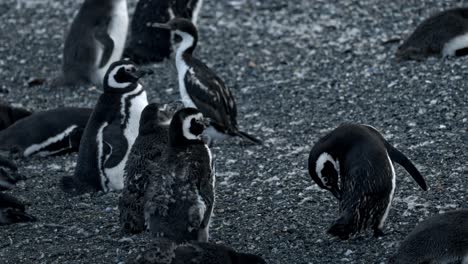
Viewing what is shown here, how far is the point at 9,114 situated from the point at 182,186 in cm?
401

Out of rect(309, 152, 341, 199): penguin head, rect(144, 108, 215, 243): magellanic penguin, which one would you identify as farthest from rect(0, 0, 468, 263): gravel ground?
rect(144, 108, 215, 243): magellanic penguin

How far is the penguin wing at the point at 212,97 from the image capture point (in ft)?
28.3

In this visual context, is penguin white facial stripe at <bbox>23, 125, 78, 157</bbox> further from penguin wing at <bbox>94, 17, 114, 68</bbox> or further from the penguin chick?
penguin wing at <bbox>94, 17, 114, 68</bbox>

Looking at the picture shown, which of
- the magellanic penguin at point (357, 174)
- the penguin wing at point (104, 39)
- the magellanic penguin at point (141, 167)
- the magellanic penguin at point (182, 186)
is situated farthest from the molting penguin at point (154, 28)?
the magellanic penguin at point (357, 174)

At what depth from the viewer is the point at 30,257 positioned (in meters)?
6.46

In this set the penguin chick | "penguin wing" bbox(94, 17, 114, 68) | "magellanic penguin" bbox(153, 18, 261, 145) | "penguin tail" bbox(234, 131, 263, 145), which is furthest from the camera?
"penguin wing" bbox(94, 17, 114, 68)

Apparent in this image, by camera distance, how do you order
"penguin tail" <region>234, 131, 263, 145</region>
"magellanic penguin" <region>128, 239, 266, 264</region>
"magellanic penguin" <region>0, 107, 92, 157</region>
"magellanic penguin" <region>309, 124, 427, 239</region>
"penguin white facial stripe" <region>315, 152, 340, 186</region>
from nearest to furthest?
"magellanic penguin" <region>128, 239, 266, 264</region>, "magellanic penguin" <region>309, 124, 427, 239</region>, "penguin white facial stripe" <region>315, 152, 340, 186</region>, "penguin tail" <region>234, 131, 263, 145</region>, "magellanic penguin" <region>0, 107, 92, 157</region>

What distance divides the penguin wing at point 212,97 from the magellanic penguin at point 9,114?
1.77 meters

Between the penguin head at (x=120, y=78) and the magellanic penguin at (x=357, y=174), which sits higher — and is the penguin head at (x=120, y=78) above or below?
above

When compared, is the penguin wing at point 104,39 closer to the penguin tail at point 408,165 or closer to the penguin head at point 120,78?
the penguin head at point 120,78

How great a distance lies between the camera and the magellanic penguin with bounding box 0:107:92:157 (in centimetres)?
881

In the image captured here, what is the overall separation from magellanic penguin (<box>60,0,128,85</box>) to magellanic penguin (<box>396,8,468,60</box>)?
3196mm

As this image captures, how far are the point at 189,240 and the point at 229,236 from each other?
2.73 ft

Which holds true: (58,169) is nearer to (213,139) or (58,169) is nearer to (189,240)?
(213,139)
